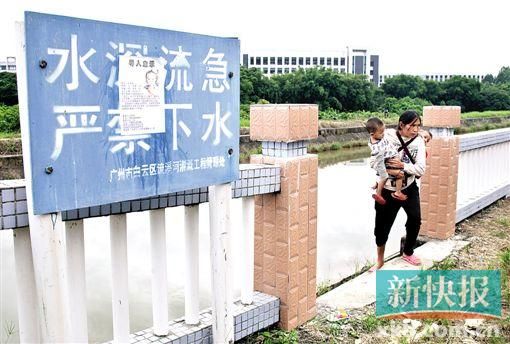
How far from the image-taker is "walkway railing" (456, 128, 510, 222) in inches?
229

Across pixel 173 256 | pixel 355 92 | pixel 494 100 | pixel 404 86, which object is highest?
pixel 404 86

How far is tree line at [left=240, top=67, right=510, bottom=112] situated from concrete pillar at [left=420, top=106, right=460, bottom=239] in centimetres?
2512

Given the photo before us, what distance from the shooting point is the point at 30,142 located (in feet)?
5.32

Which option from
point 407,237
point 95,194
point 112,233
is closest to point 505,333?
point 407,237

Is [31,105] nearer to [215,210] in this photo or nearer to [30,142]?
[30,142]

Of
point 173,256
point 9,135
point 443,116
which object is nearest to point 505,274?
point 443,116

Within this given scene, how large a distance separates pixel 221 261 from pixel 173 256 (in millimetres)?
2652

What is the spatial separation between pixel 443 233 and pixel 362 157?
42.3 feet

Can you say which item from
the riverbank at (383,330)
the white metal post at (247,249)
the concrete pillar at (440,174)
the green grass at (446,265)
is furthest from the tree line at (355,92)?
the white metal post at (247,249)

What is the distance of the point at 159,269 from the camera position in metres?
2.48

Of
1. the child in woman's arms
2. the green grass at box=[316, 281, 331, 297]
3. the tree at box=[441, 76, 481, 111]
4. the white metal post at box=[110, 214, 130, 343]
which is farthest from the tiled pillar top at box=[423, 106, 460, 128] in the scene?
the tree at box=[441, 76, 481, 111]

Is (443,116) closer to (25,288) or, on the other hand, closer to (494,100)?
(25,288)

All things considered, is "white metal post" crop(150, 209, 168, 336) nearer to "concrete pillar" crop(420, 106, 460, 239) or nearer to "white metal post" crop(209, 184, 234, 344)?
"white metal post" crop(209, 184, 234, 344)

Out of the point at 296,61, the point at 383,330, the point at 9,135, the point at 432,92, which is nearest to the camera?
the point at 383,330
